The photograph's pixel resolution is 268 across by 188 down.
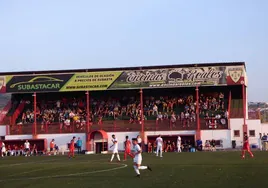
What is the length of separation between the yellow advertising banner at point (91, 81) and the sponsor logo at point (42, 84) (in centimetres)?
96

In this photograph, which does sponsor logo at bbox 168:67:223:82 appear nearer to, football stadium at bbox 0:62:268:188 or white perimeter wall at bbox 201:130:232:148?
football stadium at bbox 0:62:268:188

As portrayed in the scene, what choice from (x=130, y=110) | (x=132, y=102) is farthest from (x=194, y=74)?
(x=130, y=110)

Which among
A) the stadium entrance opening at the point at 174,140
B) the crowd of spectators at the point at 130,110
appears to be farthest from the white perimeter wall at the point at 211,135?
the crowd of spectators at the point at 130,110

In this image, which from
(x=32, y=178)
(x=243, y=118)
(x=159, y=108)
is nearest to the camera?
(x=32, y=178)

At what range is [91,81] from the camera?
6656cm

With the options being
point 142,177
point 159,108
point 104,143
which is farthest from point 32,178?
point 159,108

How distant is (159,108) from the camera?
6650 centimetres

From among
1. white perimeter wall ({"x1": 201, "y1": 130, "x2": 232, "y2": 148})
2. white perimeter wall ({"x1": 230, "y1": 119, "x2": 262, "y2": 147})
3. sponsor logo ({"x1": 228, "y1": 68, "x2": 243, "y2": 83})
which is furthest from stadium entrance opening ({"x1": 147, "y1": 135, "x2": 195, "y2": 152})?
A: sponsor logo ({"x1": 228, "y1": 68, "x2": 243, "y2": 83})

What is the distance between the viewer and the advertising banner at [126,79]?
208 feet

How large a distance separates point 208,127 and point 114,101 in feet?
42.8

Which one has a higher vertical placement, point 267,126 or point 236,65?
point 236,65

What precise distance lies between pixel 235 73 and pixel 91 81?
17354 mm

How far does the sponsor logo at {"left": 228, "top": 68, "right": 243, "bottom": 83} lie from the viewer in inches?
2477

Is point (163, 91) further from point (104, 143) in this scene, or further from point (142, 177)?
point (142, 177)
